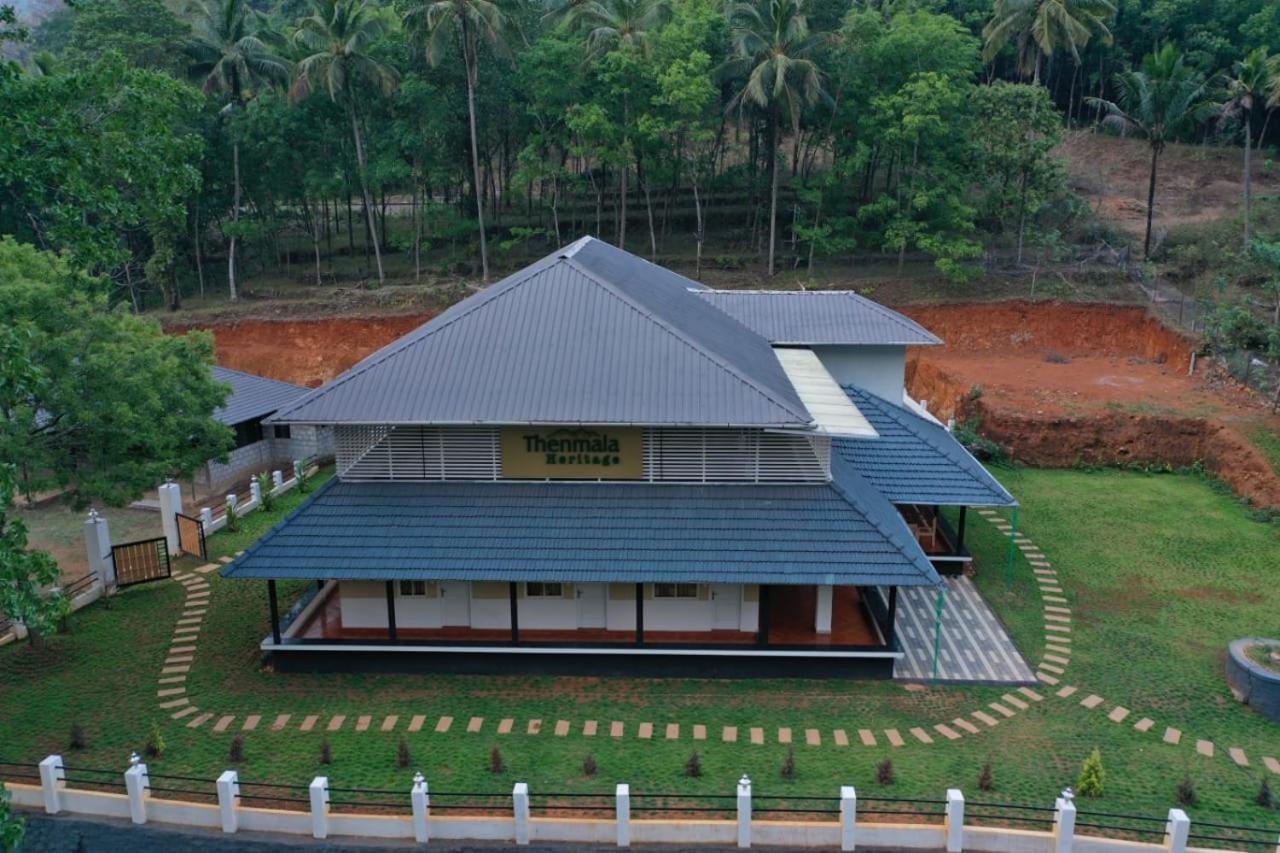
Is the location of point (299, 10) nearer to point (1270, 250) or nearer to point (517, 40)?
point (517, 40)

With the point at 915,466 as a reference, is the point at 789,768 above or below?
below

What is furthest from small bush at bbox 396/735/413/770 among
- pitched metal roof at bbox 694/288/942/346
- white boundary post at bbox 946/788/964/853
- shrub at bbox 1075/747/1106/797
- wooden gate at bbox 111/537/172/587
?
pitched metal roof at bbox 694/288/942/346

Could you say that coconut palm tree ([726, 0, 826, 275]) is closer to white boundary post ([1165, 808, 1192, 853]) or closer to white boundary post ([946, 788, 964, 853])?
white boundary post ([946, 788, 964, 853])

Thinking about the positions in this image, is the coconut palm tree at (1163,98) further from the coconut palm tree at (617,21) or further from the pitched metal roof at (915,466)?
the pitched metal roof at (915,466)

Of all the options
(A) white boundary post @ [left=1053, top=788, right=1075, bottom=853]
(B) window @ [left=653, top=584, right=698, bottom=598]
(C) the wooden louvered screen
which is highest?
(C) the wooden louvered screen

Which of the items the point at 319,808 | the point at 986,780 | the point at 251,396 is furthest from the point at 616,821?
the point at 251,396

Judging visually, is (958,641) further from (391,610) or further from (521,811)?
(391,610)

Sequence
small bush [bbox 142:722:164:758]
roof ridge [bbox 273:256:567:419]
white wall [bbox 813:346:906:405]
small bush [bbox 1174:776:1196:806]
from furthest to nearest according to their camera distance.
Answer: white wall [bbox 813:346:906:405] → roof ridge [bbox 273:256:567:419] → small bush [bbox 142:722:164:758] → small bush [bbox 1174:776:1196:806]
